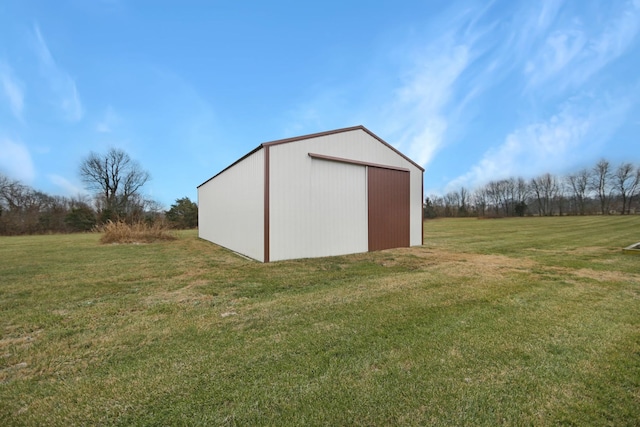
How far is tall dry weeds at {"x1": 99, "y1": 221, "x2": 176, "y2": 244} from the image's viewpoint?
45.8ft

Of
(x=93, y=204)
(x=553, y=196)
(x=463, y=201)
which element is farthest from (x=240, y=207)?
(x=553, y=196)

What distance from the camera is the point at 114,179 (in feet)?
108

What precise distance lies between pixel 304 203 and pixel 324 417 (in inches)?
276

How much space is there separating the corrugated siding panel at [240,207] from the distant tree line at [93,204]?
1288cm

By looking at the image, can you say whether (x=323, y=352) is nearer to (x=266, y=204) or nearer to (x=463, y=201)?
(x=266, y=204)

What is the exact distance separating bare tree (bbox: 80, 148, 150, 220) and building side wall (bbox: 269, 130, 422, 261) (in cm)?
3106

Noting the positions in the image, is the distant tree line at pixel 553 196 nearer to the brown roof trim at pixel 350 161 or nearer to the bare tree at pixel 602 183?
the bare tree at pixel 602 183

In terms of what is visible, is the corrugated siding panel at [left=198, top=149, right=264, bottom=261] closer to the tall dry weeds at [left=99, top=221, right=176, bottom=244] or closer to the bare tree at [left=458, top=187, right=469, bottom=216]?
the tall dry weeds at [left=99, top=221, right=176, bottom=244]

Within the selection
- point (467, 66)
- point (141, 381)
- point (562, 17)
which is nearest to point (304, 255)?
point (141, 381)

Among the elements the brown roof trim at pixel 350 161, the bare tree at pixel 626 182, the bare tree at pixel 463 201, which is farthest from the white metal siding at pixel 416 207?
the bare tree at pixel 626 182

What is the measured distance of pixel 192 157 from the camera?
20.9 m

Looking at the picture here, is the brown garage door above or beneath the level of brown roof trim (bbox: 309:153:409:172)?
beneath

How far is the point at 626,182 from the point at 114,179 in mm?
84565

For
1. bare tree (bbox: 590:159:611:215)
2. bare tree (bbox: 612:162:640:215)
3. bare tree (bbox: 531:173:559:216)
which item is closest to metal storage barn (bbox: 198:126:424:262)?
bare tree (bbox: 531:173:559:216)
